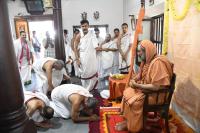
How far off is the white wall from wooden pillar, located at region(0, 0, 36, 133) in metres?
6.49

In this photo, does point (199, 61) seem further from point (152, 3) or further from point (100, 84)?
point (100, 84)

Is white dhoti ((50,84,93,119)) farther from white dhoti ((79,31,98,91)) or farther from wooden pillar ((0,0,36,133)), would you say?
wooden pillar ((0,0,36,133))

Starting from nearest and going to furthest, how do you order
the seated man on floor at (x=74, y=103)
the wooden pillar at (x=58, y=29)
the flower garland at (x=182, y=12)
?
the flower garland at (x=182, y=12) < the seated man on floor at (x=74, y=103) < the wooden pillar at (x=58, y=29)

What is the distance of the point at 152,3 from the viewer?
406 cm

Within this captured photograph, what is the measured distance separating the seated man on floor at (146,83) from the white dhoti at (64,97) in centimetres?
71

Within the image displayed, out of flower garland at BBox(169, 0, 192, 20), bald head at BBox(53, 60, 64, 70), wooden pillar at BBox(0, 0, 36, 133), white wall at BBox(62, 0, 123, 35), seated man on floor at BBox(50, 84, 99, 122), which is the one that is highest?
white wall at BBox(62, 0, 123, 35)

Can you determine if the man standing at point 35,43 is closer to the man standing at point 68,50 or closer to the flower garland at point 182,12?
the man standing at point 68,50

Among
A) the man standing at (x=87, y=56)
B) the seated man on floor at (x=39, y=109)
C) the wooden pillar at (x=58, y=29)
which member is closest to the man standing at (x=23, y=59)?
the man standing at (x=87, y=56)

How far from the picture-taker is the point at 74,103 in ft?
9.34

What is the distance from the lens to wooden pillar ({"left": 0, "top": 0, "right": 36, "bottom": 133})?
2.89 ft

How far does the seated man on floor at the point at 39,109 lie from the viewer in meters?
2.74

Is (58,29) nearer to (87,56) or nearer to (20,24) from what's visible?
(20,24)

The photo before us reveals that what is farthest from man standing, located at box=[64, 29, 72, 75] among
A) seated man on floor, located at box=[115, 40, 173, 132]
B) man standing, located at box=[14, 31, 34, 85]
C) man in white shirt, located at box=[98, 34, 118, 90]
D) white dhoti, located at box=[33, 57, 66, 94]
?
seated man on floor, located at box=[115, 40, 173, 132]

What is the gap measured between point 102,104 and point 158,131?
4.10 feet
